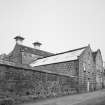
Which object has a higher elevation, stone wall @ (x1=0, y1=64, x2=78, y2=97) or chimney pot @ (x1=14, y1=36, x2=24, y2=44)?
chimney pot @ (x1=14, y1=36, x2=24, y2=44)

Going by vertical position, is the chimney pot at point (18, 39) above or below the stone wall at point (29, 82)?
above

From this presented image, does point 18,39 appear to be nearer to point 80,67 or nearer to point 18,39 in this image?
point 18,39

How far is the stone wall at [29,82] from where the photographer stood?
9.35 meters

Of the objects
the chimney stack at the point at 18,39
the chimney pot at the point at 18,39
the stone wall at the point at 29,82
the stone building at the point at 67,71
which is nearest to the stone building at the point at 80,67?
the stone building at the point at 67,71

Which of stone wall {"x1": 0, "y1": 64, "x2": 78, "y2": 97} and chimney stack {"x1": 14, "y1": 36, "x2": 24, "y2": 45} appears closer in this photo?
stone wall {"x1": 0, "y1": 64, "x2": 78, "y2": 97}

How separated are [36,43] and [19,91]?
3676 centimetres

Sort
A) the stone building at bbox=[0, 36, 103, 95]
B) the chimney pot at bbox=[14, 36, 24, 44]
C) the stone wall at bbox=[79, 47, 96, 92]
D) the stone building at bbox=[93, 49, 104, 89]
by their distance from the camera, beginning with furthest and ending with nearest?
the chimney pot at bbox=[14, 36, 24, 44] → the stone building at bbox=[93, 49, 104, 89] → the stone wall at bbox=[79, 47, 96, 92] → the stone building at bbox=[0, 36, 103, 95]

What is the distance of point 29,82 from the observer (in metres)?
11.4

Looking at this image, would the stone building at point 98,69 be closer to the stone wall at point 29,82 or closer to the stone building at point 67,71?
the stone building at point 67,71

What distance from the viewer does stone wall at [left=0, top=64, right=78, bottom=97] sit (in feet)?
30.7

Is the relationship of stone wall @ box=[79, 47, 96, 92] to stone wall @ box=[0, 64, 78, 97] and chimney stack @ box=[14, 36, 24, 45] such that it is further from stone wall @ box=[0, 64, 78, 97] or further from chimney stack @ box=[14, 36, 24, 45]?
chimney stack @ box=[14, 36, 24, 45]

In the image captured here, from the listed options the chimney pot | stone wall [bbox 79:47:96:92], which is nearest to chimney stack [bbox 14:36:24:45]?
the chimney pot

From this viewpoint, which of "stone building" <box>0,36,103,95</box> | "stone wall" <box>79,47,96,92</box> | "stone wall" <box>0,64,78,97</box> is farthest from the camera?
"stone wall" <box>79,47,96,92</box>

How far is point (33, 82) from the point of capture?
1191 centimetres
